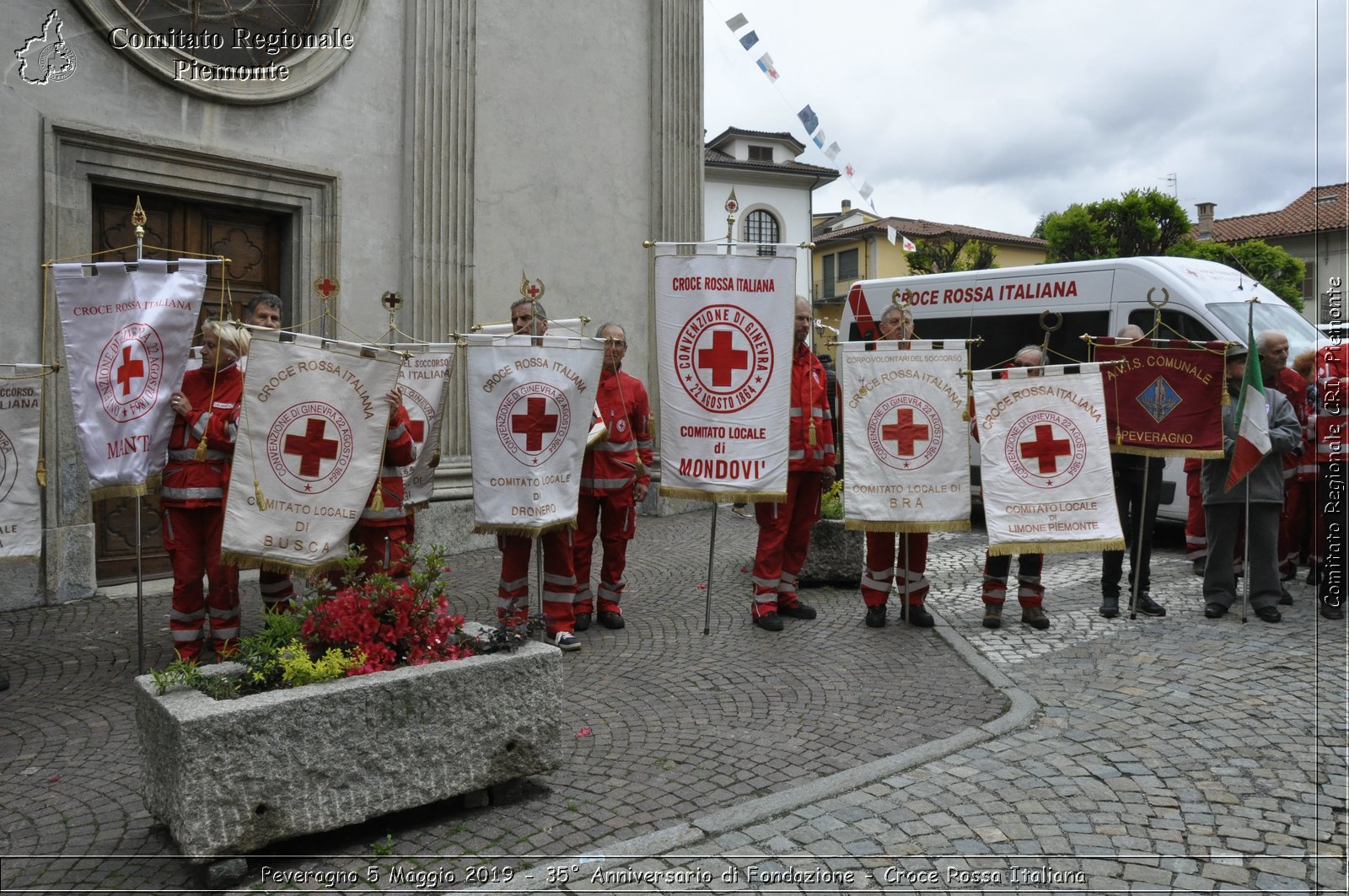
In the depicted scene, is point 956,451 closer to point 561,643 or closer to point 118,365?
point 561,643

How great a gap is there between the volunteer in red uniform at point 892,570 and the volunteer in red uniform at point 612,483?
5.65 feet

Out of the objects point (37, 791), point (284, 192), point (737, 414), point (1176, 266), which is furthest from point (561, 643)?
point (1176, 266)

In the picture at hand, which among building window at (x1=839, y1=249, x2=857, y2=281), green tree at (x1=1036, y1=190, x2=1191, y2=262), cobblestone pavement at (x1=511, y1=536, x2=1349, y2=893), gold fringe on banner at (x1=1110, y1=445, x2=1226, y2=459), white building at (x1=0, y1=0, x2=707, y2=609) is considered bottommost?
cobblestone pavement at (x1=511, y1=536, x2=1349, y2=893)

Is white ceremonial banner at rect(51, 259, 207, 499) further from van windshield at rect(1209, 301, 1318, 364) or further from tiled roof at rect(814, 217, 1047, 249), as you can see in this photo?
tiled roof at rect(814, 217, 1047, 249)

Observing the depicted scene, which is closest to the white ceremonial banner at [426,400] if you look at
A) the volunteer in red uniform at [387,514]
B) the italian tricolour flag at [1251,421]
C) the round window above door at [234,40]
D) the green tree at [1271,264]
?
the volunteer in red uniform at [387,514]

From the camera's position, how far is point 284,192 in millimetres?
8859

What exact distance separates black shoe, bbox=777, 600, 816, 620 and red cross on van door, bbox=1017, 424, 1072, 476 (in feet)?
6.07

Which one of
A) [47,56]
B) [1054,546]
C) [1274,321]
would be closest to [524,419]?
[1054,546]

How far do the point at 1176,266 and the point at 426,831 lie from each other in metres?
9.39

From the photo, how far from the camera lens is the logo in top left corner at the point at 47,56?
7.33 meters

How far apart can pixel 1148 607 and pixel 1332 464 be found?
6.92ft

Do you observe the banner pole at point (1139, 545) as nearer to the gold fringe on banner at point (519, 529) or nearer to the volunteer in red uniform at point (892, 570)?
the volunteer in red uniform at point (892, 570)

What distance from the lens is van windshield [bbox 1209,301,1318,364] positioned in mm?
9719

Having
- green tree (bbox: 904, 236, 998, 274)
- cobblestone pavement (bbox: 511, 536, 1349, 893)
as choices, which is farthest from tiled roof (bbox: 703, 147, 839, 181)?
cobblestone pavement (bbox: 511, 536, 1349, 893)
